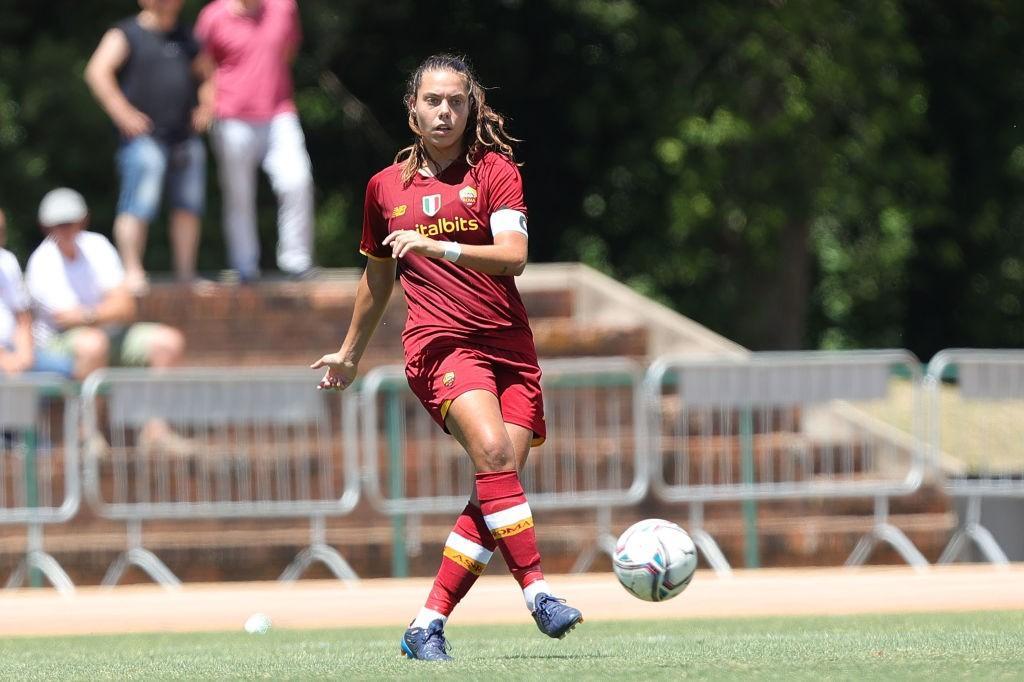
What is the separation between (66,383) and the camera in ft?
40.9

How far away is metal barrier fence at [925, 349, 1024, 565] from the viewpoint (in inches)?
515

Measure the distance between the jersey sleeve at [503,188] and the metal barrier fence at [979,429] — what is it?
6209mm

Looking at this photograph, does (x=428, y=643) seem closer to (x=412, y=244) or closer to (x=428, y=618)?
(x=428, y=618)

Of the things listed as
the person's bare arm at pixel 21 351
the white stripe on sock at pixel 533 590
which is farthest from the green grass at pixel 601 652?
the person's bare arm at pixel 21 351

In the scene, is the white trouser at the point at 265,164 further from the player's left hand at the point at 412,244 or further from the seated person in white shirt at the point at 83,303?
the player's left hand at the point at 412,244

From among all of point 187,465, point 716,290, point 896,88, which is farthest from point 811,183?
point 187,465

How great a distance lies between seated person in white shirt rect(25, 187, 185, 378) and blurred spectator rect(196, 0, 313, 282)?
1.54 metres

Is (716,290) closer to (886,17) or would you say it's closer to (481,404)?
(886,17)

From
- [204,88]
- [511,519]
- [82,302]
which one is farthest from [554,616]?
[204,88]

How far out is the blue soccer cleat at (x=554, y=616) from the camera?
6836mm

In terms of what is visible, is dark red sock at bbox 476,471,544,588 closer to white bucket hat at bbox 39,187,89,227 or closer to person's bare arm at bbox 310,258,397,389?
person's bare arm at bbox 310,258,397,389

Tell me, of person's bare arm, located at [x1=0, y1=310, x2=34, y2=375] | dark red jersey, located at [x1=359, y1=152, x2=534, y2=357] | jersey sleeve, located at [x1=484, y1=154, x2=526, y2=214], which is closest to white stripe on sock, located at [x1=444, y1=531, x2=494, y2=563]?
dark red jersey, located at [x1=359, y1=152, x2=534, y2=357]

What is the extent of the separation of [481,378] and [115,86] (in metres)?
7.82

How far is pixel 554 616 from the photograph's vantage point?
6852 mm
